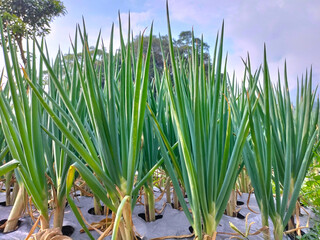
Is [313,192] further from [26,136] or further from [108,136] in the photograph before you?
[26,136]

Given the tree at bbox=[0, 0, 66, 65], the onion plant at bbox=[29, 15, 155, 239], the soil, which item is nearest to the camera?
the onion plant at bbox=[29, 15, 155, 239]

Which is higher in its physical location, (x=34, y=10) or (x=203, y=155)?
(x=34, y=10)

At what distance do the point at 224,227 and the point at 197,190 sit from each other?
0.29 metres

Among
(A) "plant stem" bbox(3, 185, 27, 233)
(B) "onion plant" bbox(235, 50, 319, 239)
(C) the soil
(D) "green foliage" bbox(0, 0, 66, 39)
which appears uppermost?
(D) "green foliage" bbox(0, 0, 66, 39)

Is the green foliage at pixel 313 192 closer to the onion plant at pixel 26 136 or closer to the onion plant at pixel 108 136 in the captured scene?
the onion plant at pixel 108 136

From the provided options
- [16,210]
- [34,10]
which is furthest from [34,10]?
[16,210]

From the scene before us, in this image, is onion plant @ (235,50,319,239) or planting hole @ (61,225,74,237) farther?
→ planting hole @ (61,225,74,237)

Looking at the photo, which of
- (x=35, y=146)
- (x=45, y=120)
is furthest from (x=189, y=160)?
(x=45, y=120)

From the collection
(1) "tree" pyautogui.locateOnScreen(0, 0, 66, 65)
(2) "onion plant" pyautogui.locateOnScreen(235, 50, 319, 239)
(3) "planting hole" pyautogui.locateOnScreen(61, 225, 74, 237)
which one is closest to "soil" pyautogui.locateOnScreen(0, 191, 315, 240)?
(3) "planting hole" pyautogui.locateOnScreen(61, 225, 74, 237)

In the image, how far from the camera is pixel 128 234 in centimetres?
43

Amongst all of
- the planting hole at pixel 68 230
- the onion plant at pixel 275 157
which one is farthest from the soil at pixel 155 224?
the onion plant at pixel 275 157

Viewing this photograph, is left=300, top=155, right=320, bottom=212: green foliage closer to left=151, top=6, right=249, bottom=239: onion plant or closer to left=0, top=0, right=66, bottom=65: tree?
left=151, top=6, right=249, bottom=239: onion plant

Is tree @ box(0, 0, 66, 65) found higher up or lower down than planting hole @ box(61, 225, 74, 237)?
higher up

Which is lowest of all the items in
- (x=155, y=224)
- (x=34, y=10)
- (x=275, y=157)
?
(x=155, y=224)
